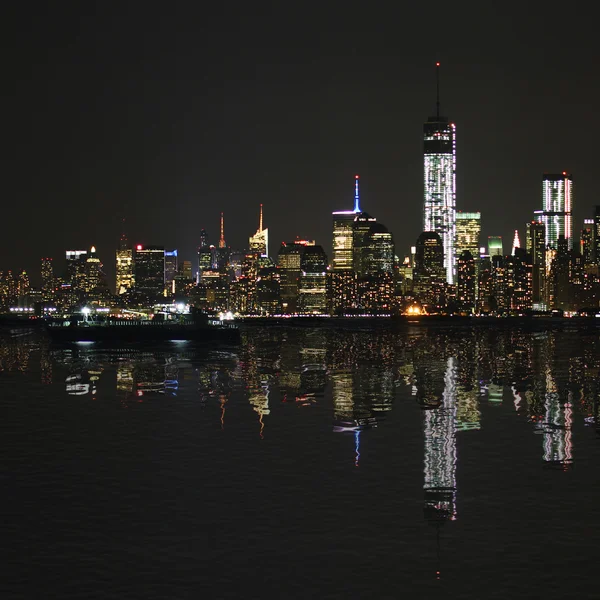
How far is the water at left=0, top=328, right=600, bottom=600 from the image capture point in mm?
18156

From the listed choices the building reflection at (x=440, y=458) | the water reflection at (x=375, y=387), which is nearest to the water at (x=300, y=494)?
the building reflection at (x=440, y=458)

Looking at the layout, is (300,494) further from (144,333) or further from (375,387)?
(144,333)

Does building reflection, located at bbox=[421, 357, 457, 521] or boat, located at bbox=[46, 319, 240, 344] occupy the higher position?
boat, located at bbox=[46, 319, 240, 344]

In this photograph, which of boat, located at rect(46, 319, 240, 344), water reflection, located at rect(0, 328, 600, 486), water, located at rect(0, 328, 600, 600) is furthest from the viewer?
boat, located at rect(46, 319, 240, 344)

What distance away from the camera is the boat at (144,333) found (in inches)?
5261

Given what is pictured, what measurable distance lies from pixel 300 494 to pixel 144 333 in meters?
120

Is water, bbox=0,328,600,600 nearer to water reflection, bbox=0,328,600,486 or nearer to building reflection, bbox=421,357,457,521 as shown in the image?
building reflection, bbox=421,357,457,521

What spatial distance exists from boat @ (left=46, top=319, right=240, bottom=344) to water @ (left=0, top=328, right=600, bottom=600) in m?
83.0

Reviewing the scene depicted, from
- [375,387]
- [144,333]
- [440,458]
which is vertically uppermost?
[144,333]

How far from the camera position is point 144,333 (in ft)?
468

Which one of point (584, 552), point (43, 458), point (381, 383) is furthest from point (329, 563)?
point (381, 383)

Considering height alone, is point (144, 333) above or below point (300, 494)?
above

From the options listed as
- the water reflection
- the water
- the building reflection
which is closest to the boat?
the water reflection

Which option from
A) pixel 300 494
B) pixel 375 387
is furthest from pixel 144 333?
pixel 300 494
